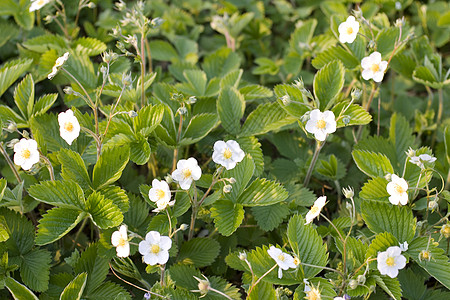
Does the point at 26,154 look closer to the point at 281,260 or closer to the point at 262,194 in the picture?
the point at 262,194

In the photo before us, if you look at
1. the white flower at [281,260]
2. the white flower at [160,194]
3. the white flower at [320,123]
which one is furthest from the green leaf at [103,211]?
the white flower at [320,123]

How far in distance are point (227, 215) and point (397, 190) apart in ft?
2.26

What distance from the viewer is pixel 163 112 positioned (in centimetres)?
199

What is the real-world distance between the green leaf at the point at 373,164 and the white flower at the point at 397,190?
0.15 metres

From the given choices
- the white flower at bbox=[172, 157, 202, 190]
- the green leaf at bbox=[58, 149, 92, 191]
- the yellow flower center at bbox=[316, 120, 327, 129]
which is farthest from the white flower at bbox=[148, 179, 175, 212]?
the yellow flower center at bbox=[316, 120, 327, 129]

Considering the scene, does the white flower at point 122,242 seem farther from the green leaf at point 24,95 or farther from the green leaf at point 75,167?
the green leaf at point 24,95

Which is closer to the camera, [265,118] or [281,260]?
[281,260]

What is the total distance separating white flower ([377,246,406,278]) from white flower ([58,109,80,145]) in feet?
4.10

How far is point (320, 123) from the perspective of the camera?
6.44 feet

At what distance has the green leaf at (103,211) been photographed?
70.7 inches

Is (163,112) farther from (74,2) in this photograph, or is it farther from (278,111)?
(74,2)

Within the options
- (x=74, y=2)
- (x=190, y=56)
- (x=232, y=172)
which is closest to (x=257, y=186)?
(x=232, y=172)

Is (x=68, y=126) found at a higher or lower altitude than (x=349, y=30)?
lower

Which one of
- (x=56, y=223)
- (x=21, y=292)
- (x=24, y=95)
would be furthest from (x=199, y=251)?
(x=24, y=95)
